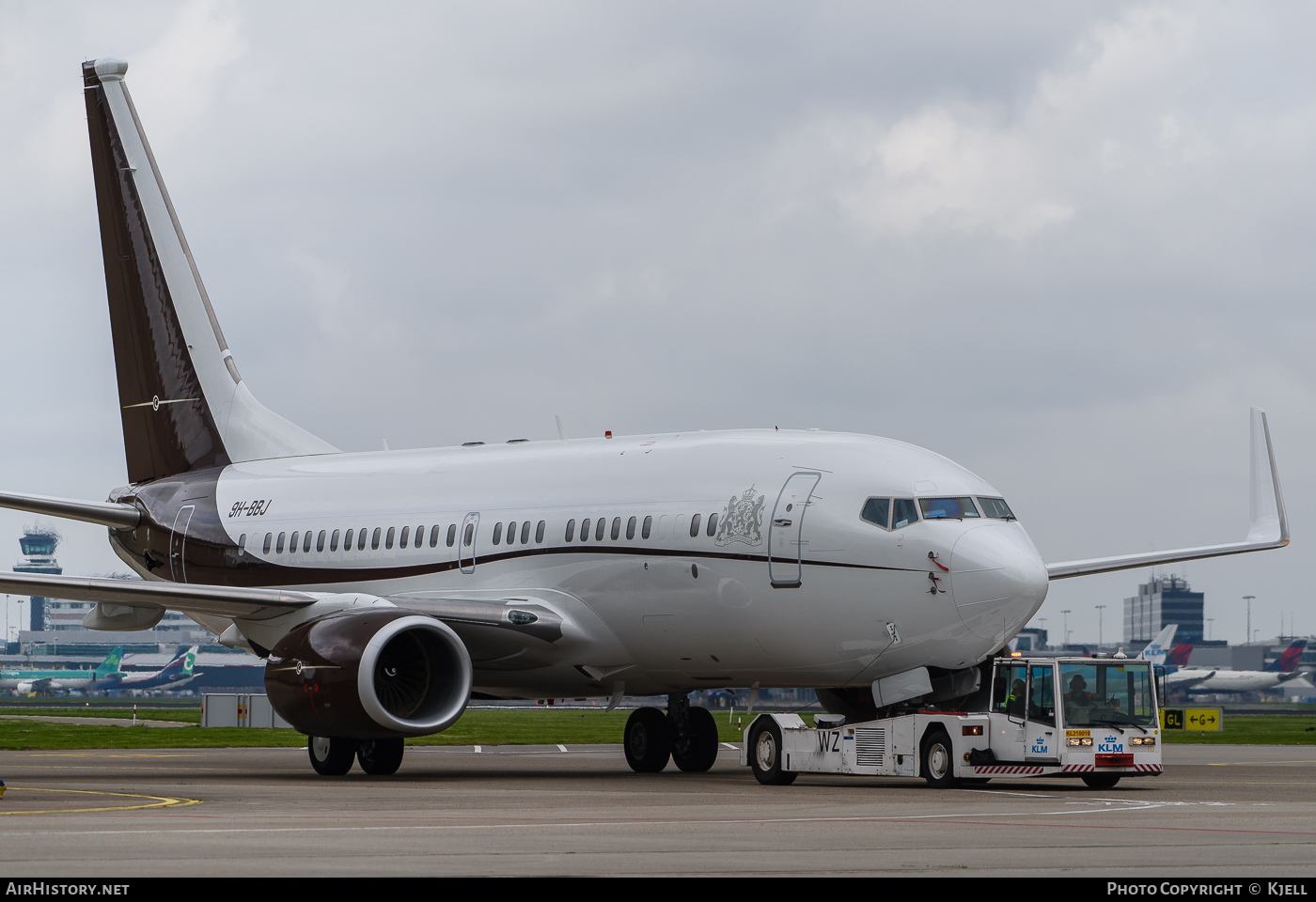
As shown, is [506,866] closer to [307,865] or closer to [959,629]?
[307,865]

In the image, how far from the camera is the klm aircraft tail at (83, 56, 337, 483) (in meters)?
32.9

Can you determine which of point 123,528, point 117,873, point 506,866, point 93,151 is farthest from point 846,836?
point 93,151

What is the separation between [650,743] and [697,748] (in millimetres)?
714

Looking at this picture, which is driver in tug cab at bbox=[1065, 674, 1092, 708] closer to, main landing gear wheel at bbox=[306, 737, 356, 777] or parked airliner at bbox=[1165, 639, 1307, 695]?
main landing gear wheel at bbox=[306, 737, 356, 777]

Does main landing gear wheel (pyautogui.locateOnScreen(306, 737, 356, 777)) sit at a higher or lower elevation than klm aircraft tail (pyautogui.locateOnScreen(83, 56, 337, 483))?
lower

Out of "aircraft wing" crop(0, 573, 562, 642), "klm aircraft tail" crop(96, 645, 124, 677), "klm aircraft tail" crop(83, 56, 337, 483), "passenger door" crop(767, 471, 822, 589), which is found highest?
"klm aircraft tail" crop(83, 56, 337, 483)

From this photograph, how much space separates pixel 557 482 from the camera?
84.9 feet

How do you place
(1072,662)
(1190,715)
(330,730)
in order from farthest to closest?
(1190,715) → (330,730) → (1072,662)

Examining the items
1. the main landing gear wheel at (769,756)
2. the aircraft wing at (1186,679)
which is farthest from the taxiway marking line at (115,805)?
the aircraft wing at (1186,679)

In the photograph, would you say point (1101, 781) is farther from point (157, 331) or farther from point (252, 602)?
point (157, 331)

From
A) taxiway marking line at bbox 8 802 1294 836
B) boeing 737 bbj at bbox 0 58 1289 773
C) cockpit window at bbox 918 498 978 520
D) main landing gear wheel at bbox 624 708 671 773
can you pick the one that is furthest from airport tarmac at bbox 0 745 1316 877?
cockpit window at bbox 918 498 978 520

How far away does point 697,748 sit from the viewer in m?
26.4

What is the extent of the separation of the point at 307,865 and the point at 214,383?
2323cm

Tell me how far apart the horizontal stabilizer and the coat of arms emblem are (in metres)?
11.7
